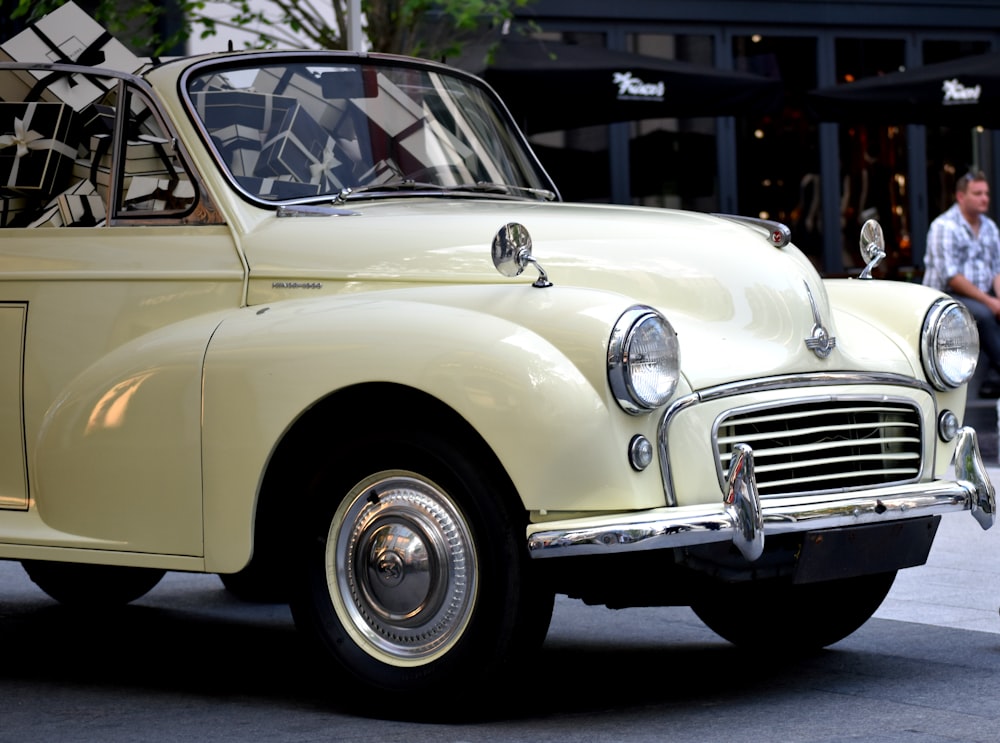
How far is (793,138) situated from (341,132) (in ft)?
37.6

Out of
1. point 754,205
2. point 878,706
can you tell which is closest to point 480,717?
point 878,706

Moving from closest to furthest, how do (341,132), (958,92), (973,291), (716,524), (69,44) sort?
(716,524), (341,132), (69,44), (973,291), (958,92)

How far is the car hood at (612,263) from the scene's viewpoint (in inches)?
199

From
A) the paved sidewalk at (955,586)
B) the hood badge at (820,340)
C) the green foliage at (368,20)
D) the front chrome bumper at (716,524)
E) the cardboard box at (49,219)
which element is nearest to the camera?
the front chrome bumper at (716,524)

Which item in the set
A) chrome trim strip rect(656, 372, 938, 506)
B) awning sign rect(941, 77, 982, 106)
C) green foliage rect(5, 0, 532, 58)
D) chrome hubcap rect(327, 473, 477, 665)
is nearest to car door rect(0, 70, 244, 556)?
chrome hubcap rect(327, 473, 477, 665)

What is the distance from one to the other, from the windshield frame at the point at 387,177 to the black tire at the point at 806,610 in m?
1.60

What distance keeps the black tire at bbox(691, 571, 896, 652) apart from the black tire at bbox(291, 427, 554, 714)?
1233 millimetres

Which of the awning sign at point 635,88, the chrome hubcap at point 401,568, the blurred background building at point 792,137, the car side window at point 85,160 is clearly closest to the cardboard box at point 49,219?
the car side window at point 85,160

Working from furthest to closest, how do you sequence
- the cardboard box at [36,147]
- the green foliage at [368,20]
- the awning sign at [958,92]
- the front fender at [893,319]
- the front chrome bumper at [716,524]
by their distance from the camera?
the awning sign at [958,92], the green foliage at [368,20], the cardboard box at [36,147], the front fender at [893,319], the front chrome bumper at [716,524]

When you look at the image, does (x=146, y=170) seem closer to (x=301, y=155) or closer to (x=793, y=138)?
(x=301, y=155)

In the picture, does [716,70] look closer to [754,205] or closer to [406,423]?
[754,205]

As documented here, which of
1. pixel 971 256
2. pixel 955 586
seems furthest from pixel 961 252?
pixel 955 586

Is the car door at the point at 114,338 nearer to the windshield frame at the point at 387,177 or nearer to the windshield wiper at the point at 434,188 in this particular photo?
the windshield frame at the point at 387,177

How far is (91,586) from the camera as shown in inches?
285
